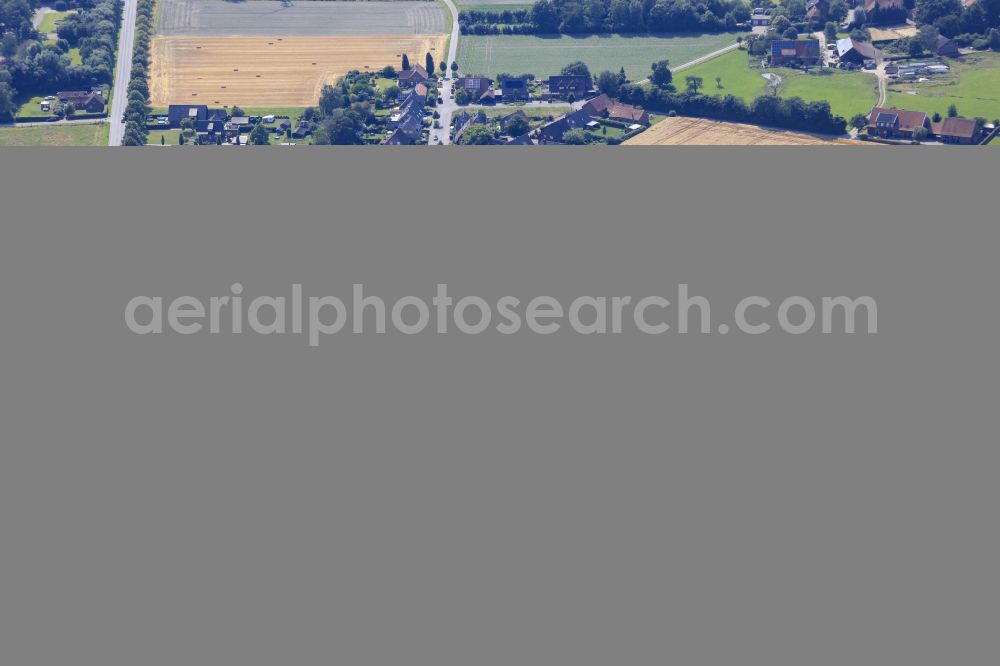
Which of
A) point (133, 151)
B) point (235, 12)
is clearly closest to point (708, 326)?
point (133, 151)

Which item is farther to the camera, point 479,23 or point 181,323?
point 479,23

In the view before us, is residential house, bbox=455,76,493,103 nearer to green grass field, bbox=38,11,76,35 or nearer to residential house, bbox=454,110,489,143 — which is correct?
residential house, bbox=454,110,489,143

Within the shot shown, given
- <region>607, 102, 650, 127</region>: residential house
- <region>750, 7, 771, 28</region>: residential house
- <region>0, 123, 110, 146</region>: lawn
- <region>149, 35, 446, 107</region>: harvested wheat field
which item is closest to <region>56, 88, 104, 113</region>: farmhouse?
<region>0, 123, 110, 146</region>: lawn

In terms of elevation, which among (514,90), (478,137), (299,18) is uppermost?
(299,18)

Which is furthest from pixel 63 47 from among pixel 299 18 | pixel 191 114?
pixel 299 18

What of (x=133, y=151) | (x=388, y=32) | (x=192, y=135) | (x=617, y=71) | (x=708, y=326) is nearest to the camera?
(x=708, y=326)

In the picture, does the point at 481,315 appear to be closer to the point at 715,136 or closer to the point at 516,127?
the point at 516,127

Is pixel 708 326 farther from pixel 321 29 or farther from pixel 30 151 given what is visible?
pixel 321 29
